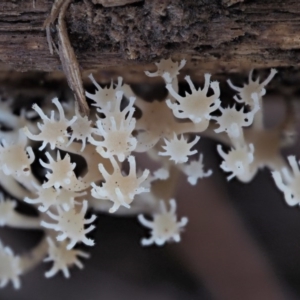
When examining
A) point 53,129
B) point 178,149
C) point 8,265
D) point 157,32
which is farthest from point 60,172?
point 8,265

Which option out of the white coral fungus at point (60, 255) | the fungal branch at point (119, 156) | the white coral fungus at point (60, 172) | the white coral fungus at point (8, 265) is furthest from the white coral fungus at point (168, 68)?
the white coral fungus at point (8, 265)

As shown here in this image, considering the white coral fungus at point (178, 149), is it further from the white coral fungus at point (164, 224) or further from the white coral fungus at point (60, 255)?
the white coral fungus at point (60, 255)

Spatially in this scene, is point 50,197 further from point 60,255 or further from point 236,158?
point 236,158

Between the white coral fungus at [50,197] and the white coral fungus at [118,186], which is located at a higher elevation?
the white coral fungus at [50,197]

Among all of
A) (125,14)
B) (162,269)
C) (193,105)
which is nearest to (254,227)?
(162,269)

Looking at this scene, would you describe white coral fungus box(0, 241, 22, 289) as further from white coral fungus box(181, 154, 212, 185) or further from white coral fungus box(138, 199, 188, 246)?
white coral fungus box(181, 154, 212, 185)
